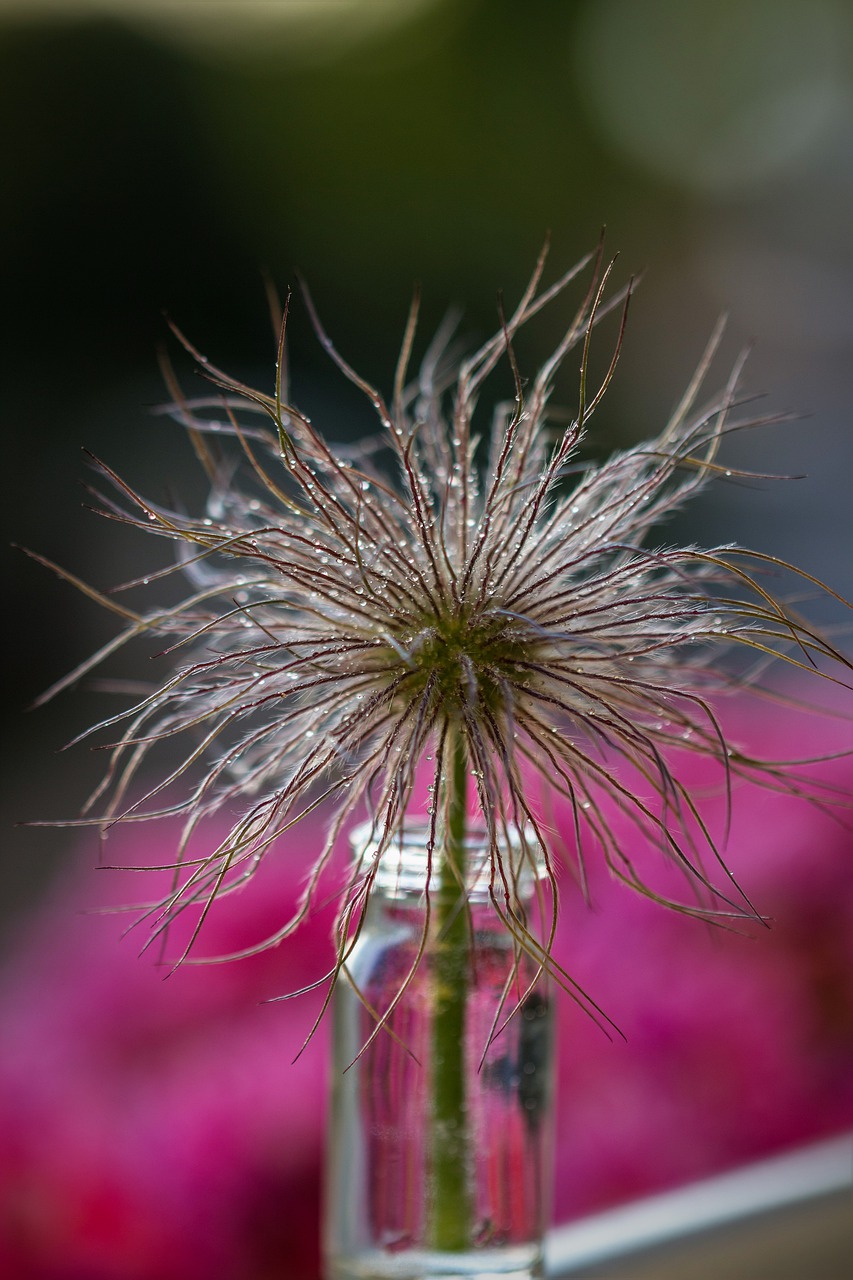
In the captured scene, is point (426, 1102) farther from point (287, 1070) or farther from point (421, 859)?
point (287, 1070)

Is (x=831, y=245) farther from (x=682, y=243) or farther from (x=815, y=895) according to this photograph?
(x=815, y=895)

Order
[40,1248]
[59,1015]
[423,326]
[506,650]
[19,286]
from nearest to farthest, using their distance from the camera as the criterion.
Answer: [506,650], [40,1248], [59,1015], [19,286], [423,326]

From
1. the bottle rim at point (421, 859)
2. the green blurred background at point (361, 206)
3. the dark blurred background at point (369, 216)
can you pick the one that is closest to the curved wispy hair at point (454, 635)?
the bottle rim at point (421, 859)

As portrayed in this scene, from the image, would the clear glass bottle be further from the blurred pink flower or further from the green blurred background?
the green blurred background

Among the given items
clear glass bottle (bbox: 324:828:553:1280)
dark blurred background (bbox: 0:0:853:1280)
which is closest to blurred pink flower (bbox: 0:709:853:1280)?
clear glass bottle (bbox: 324:828:553:1280)

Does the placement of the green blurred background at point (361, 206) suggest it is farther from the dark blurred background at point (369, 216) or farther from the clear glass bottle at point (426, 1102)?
the clear glass bottle at point (426, 1102)

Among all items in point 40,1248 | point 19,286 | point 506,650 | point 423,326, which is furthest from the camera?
point 423,326

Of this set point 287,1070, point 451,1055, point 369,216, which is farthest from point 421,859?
point 369,216

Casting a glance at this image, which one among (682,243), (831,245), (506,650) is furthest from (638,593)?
(831,245)
